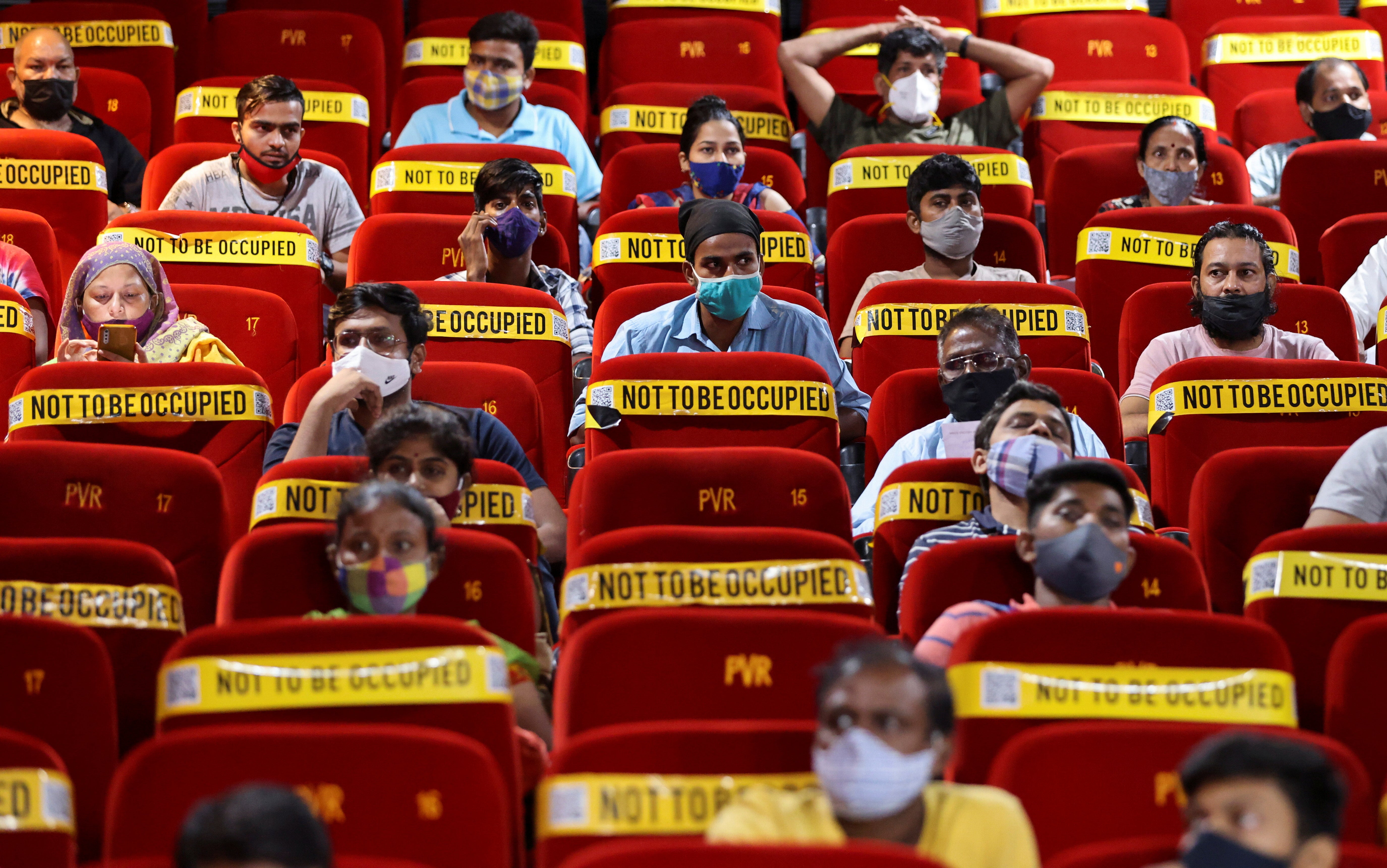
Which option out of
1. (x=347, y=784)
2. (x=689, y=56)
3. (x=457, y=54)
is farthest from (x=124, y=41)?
(x=347, y=784)

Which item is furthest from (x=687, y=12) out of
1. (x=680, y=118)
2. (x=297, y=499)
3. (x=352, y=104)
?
(x=297, y=499)

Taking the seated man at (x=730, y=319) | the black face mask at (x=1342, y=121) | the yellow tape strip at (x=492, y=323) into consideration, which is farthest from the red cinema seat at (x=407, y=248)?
the black face mask at (x=1342, y=121)

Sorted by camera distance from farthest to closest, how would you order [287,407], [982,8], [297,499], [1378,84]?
1. [982,8]
2. [1378,84]
3. [287,407]
4. [297,499]

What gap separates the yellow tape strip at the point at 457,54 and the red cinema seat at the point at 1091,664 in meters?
3.36

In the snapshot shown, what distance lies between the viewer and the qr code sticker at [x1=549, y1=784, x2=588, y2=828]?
169cm

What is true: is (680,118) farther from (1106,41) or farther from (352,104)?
(1106,41)

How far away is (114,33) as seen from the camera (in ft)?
15.7

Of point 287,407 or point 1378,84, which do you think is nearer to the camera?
point 287,407

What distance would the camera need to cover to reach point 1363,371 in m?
3.00

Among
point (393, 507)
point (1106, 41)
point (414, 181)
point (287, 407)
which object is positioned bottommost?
Answer: point (393, 507)

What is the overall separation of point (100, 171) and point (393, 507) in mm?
2149

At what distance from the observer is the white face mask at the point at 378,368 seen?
9.10 feet

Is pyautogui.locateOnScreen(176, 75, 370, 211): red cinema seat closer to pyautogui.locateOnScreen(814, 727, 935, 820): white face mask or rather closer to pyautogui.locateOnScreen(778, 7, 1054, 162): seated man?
pyautogui.locateOnScreen(778, 7, 1054, 162): seated man

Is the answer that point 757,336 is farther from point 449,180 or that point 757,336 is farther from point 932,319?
point 449,180
